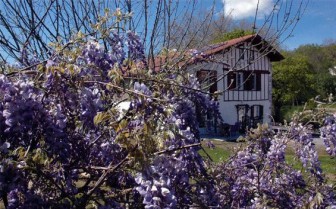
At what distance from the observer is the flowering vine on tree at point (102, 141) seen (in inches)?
68.9

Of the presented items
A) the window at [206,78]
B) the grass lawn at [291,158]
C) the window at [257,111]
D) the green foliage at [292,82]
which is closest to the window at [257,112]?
the window at [257,111]

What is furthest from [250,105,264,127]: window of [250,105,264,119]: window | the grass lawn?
the grass lawn

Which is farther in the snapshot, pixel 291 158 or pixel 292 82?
pixel 292 82

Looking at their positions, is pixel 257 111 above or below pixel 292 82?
below

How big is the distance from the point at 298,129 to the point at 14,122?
81.8 inches

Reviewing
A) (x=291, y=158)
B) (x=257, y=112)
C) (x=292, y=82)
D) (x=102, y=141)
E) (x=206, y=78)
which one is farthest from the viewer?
(x=292, y=82)

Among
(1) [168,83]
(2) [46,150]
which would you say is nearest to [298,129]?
(1) [168,83]

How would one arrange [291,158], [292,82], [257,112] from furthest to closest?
[292,82] < [257,112] < [291,158]

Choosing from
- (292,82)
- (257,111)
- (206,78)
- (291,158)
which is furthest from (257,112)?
(206,78)

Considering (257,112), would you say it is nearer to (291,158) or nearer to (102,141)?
(291,158)

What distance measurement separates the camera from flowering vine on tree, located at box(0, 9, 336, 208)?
5.74ft

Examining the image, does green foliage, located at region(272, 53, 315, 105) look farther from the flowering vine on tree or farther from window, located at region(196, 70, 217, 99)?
the flowering vine on tree

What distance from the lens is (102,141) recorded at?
7.18 feet

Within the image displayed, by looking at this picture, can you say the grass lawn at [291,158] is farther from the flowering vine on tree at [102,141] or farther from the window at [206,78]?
the window at [206,78]
